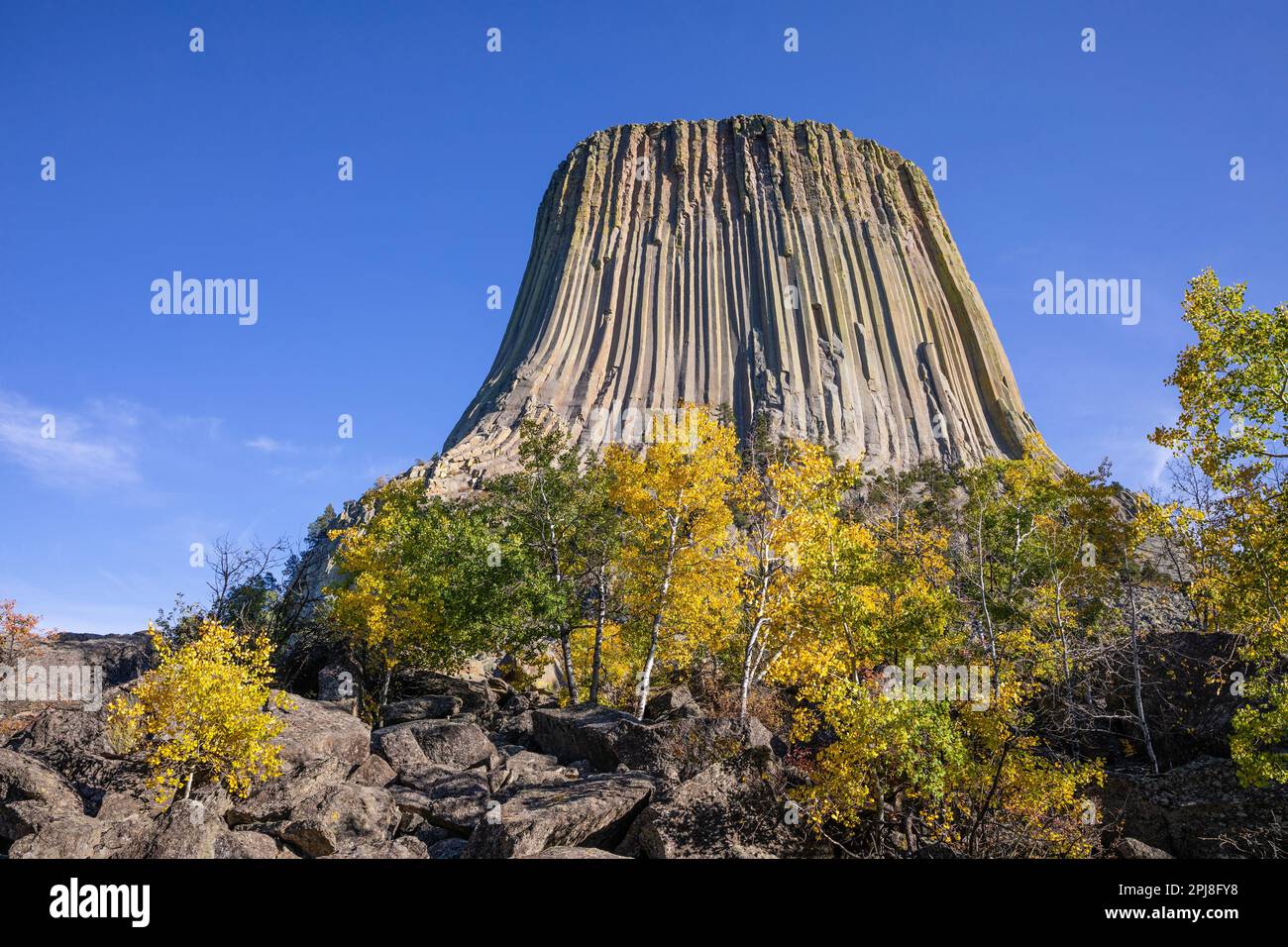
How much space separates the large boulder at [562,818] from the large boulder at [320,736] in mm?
4245

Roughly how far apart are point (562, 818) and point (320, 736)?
684 centimetres

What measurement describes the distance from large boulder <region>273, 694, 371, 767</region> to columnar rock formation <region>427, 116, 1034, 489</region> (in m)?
48.4

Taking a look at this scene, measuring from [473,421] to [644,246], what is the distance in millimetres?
29294

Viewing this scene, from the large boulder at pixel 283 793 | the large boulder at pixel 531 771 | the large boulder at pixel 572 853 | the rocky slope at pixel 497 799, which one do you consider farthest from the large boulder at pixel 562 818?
the large boulder at pixel 283 793

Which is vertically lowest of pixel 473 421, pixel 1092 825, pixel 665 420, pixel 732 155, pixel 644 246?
pixel 1092 825

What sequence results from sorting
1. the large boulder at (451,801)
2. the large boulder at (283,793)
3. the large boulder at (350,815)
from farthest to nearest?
1. the large boulder at (451,801)
2. the large boulder at (283,793)
3. the large boulder at (350,815)

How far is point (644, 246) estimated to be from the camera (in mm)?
88250

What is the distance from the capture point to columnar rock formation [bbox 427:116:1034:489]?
75.5 metres

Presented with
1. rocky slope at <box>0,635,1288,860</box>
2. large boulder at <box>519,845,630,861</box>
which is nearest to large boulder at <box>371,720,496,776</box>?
rocky slope at <box>0,635,1288,860</box>

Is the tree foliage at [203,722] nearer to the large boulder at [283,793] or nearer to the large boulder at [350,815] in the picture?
the large boulder at [283,793]

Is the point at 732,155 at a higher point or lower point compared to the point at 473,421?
higher

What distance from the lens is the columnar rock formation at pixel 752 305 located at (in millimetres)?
75500
